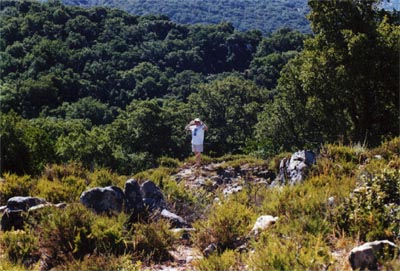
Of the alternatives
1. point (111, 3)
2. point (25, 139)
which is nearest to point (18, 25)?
point (25, 139)

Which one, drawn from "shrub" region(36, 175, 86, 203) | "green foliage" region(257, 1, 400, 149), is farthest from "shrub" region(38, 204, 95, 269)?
"green foliage" region(257, 1, 400, 149)

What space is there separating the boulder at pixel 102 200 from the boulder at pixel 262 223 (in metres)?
1.81

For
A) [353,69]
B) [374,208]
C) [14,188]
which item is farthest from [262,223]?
[353,69]

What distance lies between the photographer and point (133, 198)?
6457mm

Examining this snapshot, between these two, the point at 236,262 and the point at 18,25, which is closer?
the point at 236,262

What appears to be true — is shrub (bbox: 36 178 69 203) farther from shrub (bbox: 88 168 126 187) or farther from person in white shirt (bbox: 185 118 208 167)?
person in white shirt (bbox: 185 118 208 167)

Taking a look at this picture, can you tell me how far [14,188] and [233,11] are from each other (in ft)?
468

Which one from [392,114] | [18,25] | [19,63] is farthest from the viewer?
[18,25]

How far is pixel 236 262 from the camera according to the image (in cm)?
474

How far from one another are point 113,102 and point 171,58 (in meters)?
20.8

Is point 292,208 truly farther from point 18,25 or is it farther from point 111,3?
point 111,3

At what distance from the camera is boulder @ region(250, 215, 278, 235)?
5299mm

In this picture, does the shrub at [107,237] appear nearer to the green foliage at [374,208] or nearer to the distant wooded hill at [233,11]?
the green foliage at [374,208]

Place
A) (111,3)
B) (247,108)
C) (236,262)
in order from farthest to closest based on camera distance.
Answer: (111,3)
(247,108)
(236,262)
